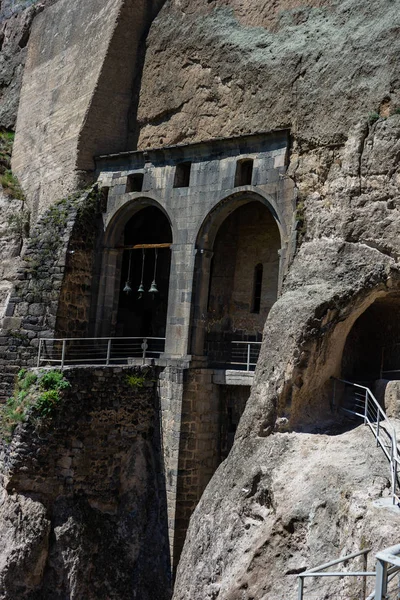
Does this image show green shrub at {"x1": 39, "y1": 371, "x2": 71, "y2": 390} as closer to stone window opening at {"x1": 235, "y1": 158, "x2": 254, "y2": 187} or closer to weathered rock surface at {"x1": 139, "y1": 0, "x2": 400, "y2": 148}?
stone window opening at {"x1": 235, "y1": 158, "x2": 254, "y2": 187}

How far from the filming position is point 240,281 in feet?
54.0

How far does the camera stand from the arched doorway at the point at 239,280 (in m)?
16.2

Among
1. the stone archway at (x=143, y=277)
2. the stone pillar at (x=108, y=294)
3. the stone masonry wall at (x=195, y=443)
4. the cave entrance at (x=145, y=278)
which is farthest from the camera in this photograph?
the cave entrance at (x=145, y=278)

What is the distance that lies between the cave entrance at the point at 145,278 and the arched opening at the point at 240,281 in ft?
7.66

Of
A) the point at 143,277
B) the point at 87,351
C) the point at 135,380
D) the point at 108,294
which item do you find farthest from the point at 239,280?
the point at 87,351

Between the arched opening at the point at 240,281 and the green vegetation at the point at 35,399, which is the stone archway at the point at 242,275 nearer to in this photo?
the arched opening at the point at 240,281

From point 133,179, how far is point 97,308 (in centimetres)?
314

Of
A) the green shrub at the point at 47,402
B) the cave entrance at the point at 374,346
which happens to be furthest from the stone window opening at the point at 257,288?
the green shrub at the point at 47,402

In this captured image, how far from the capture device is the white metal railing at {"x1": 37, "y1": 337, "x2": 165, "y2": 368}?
15.0 metres

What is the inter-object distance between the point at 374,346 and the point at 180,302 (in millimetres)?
4151

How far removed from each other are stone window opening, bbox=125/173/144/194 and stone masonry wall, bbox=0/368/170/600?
444 centimetres

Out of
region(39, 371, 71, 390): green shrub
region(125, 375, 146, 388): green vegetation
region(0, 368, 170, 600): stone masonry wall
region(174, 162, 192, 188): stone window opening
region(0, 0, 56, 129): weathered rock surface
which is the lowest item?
region(0, 368, 170, 600): stone masonry wall

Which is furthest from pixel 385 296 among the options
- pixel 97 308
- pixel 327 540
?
pixel 97 308

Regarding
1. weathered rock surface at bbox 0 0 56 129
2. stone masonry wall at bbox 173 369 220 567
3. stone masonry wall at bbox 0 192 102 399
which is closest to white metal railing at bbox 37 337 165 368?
stone masonry wall at bbox 0 192 102 399
